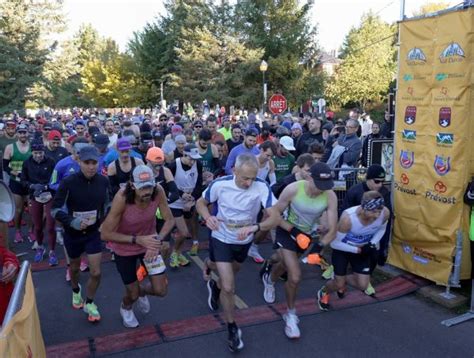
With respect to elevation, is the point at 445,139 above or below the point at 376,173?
above

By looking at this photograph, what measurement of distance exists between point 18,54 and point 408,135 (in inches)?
1297

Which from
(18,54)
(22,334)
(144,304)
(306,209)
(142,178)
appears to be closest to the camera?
(22,334)

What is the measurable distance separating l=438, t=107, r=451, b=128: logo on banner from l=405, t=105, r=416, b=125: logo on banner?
1.50 feet

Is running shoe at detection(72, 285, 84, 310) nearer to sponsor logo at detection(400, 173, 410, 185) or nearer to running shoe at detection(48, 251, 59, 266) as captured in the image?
running shoe at detection(48, 251, 59, 266)

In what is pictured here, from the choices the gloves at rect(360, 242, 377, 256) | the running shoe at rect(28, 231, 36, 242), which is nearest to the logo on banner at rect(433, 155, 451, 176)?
the gloves at rect(360, 242, 377, 256)

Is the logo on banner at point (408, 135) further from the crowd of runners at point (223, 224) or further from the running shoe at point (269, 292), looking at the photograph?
the running shoe at point (269, 292)

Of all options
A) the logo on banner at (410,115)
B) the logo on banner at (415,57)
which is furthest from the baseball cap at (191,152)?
the logo on banner at (415,57)

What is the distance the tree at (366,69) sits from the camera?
39781mm

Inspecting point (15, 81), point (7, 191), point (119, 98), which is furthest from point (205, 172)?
point (119, 98)

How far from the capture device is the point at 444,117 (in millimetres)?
5680

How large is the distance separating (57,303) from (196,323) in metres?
1.94

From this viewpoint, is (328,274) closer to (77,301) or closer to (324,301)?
(324,301)

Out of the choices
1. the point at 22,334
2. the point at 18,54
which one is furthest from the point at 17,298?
the point at 18,54

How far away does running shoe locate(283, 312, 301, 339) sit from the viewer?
4.82m
